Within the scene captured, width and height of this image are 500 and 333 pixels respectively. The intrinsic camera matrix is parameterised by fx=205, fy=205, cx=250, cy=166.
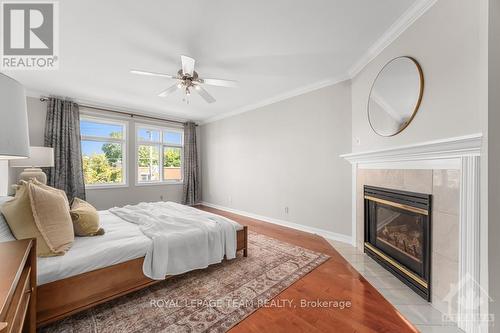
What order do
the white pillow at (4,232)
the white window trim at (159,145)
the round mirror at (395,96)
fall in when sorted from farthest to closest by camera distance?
1. the white window trim at (159,145)
2. the round mirror at (395,96)
3. the white pillow at (4,232)

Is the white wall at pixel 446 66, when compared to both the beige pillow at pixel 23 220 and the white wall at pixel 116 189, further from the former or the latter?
the white wall at pixel 116 189

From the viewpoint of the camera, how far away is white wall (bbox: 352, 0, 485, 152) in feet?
4.72

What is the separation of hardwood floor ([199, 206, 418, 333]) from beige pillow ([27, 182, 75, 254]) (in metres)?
1.46

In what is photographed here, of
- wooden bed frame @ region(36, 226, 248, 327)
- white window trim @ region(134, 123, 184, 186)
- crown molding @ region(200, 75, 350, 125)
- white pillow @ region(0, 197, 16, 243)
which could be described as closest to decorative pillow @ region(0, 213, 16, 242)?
white pillow @ region(0, 197, 16, 243)

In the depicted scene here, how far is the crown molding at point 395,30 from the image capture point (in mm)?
1802

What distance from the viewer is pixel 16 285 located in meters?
0.77

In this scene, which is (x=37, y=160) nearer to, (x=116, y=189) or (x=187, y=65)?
(x=116, y=189)

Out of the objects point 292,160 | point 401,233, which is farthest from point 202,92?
point 401,233

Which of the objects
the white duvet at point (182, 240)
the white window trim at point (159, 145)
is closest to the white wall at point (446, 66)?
the white duvet at point (182, 240)

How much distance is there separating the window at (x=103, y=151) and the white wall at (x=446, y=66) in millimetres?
5247

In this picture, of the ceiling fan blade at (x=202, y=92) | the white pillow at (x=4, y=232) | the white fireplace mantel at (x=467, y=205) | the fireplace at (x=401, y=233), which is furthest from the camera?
the ceiling fan blade at (x=202, y=92)

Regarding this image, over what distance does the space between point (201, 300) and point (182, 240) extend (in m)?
0.55

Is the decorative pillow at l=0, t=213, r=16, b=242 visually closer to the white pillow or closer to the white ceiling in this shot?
the white pillow

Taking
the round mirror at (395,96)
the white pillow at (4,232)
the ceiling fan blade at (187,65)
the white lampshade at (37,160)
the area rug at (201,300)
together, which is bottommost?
the area rug at (201,300)
